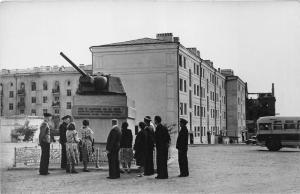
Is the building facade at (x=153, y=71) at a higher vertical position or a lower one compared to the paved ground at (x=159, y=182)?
higher

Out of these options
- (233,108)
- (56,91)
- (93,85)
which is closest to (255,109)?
(233,108)

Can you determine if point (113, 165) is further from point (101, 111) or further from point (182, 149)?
point (101, 111)

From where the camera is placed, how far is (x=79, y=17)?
11938 mm

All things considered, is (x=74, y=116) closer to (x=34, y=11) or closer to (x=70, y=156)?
(x=70, y=156)

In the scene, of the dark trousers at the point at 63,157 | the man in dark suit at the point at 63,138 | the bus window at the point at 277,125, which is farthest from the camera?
the bus window at the point at 277,125

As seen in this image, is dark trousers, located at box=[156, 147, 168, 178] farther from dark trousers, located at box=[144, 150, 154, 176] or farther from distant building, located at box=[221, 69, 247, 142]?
distant building, located at box=[221, 69, 247, 142]

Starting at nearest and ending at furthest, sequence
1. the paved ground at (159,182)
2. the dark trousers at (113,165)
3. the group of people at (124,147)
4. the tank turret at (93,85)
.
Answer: the paved ground at (159,182), the dark trousers at (113,165), the group of people at (124,147), the tank turret at (93,85)

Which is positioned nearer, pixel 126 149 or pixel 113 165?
pixel 113 165

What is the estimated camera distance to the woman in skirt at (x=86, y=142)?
13.2 metres

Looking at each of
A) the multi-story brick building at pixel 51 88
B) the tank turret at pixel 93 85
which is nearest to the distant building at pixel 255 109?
the multi-story brick building at pixel 51 88

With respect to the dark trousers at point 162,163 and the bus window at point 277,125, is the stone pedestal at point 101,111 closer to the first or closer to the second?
the dark trousers at point 162,163

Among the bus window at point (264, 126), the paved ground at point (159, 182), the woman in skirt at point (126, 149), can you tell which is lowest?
the paved ground at point (159, 182)

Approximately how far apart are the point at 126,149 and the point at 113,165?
45.0 inches

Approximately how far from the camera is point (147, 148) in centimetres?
1289
